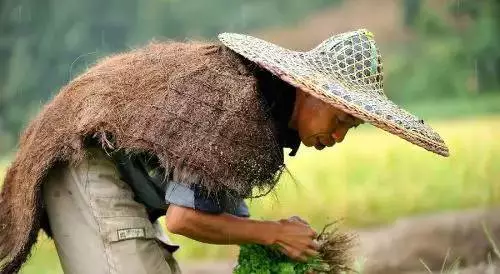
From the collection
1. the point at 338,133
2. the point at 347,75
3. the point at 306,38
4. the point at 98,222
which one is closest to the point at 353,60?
the point at 347,75

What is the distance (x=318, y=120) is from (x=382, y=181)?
2.38 meters

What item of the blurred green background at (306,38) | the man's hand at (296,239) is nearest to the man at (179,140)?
the man's hand at (296,239)

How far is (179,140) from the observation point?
228cm

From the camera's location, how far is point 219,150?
2271mm

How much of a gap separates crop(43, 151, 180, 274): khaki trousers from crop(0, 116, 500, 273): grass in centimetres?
203

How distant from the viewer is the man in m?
2.29

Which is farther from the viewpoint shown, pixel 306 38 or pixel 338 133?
pixel 306 38

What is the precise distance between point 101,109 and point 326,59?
592 mm

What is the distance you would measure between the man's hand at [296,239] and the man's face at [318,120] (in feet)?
0.71

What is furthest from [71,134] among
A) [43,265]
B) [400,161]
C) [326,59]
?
[400,161]

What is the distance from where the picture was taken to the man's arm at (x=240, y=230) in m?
2.29

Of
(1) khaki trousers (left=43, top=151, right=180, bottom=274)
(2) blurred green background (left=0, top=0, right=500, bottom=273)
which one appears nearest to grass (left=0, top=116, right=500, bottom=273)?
(2) blurred green background (left=0, top=0, right=500, bottom=273)

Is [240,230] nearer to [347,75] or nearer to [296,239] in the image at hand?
[296,239]

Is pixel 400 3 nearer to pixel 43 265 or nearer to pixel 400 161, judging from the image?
pixel 400 161
